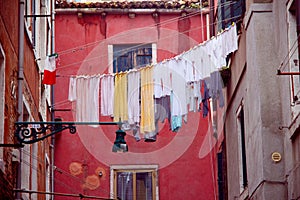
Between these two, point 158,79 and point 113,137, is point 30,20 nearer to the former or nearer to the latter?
point 158,79

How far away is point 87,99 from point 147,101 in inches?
63.4

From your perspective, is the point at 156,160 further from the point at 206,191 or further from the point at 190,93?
the point at 190,93

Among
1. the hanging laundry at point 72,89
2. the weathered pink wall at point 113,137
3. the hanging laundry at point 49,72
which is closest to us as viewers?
the hanging laundry at point 49,72

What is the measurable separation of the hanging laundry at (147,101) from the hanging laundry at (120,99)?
44 centimetres

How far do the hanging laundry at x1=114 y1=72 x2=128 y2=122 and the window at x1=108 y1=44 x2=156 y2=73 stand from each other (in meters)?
5.89

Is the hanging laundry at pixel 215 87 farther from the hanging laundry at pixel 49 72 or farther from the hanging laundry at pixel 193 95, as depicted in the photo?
the hanging laundry at pixel 49 72

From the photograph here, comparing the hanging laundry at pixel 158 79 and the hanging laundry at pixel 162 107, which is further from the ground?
the hanging laundry at pixel 158 79

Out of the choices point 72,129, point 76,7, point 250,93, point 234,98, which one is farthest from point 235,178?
point 76,7

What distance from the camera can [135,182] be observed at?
2566cm

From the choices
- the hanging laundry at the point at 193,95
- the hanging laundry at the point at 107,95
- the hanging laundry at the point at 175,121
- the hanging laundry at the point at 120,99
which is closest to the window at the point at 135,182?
the hanging laundry at the point at 107,95

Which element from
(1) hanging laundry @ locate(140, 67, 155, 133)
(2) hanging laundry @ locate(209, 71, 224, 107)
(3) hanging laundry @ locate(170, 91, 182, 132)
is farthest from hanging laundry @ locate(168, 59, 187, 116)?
(2) hanging laundry @ locate(209, 71, 224, 107)

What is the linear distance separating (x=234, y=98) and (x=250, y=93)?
2.91 meters

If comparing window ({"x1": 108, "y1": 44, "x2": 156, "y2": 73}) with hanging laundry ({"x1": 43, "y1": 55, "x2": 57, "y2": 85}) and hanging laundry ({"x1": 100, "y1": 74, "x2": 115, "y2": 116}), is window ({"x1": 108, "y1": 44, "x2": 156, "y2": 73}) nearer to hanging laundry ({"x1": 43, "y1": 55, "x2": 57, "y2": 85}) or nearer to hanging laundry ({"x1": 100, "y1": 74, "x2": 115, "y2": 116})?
hanging laundry ({"x1": 100, "y1": 74, "x2": 115, "y2": 116})

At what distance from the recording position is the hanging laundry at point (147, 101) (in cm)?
2041
